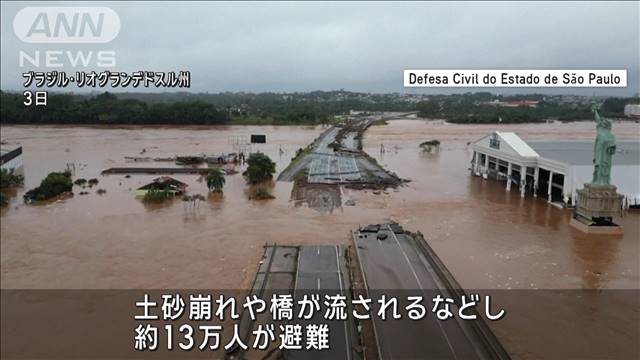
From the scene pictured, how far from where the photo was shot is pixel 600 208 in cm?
941

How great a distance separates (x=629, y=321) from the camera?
228 inches

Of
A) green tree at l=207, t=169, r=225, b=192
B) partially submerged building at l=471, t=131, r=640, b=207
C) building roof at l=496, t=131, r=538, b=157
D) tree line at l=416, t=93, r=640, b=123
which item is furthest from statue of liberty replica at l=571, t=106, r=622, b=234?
tree line at l=416, t=93, r=640, b=123

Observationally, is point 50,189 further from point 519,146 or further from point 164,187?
point 519,146

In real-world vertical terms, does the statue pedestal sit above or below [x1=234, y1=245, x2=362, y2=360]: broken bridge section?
above

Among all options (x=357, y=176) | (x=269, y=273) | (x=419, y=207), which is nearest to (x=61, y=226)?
(x=269, y=273)

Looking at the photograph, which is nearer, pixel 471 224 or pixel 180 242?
pixel 180 242

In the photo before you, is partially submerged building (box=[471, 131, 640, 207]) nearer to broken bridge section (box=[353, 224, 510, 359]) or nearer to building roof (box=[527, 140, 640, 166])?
building roof (box=[527, 140, 640, 166])

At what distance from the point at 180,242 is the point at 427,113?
46.7 metres

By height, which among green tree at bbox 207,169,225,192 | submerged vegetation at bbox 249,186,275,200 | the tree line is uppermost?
the tree line

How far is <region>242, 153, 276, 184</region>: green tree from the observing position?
14.4 metres

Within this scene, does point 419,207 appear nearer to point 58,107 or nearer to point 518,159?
point 518,159

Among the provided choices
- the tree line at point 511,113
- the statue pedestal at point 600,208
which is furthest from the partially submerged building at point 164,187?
the tree line at point 511,113

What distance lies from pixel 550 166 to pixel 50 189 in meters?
11.7

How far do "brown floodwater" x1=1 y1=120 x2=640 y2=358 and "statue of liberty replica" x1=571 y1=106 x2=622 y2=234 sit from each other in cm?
36
